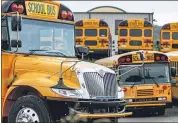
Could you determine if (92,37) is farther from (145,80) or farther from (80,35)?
(145,80)

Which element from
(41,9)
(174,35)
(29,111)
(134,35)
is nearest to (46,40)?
(41,9)

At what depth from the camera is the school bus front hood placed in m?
9.43

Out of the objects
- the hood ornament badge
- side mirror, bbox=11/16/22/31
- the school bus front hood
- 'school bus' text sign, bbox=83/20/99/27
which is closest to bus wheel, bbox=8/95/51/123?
the school bus front hood

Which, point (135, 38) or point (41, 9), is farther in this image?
point (135, 38)

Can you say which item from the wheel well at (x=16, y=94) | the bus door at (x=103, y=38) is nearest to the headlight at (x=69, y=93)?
the wheel well at (x=16, y=94)

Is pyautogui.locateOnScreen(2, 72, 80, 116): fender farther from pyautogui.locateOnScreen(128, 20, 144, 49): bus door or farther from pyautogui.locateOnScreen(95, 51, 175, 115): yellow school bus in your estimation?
pyautogui.locateOnScreen(128, 20, 144, 49): bus door

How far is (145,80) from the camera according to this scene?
16109 millimetres

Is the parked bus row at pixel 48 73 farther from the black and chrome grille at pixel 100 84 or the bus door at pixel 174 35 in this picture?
the bus door at pixel 174 35

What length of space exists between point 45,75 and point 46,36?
4.22 feet

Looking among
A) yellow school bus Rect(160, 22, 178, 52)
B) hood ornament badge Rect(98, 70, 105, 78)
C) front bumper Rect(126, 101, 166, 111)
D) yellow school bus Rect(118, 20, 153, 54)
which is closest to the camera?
hood ornament badge Rect(98, 70, 105, 78)

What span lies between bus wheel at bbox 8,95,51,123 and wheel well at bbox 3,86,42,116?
0.18 m

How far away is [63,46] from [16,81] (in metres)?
1.62

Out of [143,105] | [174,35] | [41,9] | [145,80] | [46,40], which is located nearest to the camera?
[46,40]

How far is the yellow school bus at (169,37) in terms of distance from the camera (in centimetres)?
3219
